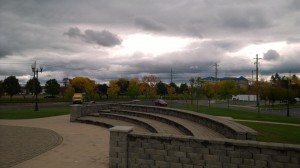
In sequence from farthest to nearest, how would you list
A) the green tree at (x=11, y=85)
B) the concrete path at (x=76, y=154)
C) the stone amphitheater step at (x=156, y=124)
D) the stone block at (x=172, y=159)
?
1. the green tree at (x=11, y=85)
2. the stone amphitheater step at (x=156, y=124)
3. the concrete path at (x=76, y=154)
4. the stone block at (x=172, y=159)

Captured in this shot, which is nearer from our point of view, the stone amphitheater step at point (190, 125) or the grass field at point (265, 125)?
the stone amphitheater step at point (190, 125)

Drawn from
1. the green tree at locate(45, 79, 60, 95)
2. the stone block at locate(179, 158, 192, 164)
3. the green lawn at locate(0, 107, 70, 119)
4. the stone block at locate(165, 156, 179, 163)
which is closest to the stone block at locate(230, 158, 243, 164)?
the stone block at locate(179, 158, 192, 164)

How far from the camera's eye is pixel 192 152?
683 cm

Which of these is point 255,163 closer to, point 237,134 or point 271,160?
point 271,160

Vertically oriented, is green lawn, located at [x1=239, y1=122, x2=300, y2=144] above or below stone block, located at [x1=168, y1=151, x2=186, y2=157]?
below

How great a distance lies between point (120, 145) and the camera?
7.66 metres

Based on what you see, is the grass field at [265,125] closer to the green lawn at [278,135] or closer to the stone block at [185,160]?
the green lawn at [278,135]

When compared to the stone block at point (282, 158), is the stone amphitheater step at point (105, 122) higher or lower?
lower

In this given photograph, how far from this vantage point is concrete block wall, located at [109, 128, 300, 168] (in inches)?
234

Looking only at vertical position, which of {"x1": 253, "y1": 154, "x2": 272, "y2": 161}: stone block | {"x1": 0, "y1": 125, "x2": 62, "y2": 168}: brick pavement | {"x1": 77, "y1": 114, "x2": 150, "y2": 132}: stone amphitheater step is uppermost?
{"x1": 253, "y1": 154, "x2": 272, "y2": 161}: stone block

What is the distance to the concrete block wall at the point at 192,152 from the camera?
5.94 m

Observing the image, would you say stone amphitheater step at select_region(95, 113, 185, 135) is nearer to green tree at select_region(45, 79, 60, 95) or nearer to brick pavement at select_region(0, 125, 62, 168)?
brick pavement at select_region(0, 125, 62, 168)

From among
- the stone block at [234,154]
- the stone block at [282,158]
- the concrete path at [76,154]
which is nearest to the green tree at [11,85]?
the concrete path at [76,154]

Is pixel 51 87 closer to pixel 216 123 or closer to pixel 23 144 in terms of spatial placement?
pixel 23 144
